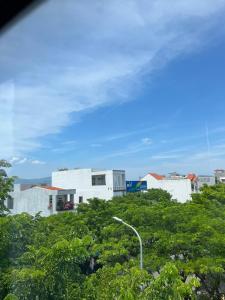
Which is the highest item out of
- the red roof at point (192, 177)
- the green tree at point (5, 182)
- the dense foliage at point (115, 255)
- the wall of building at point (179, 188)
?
the red roof at point (192, 177)

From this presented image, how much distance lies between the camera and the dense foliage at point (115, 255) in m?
5.37

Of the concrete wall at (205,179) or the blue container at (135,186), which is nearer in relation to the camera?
the blue container at (135,186)

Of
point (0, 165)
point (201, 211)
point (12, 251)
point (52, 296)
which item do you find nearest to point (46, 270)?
point (52, 296)

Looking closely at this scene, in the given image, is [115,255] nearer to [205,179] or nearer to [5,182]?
[5,182]

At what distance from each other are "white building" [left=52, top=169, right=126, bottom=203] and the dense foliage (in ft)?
51.5

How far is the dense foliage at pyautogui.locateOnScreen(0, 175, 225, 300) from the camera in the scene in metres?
5.37

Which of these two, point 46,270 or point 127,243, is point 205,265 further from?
point 46,270

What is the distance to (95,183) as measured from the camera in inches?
1463

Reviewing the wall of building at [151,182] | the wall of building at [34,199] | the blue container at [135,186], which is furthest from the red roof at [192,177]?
Result: the wall of building at [34,199]

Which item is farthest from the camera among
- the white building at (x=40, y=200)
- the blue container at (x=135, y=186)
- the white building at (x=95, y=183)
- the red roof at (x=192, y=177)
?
the red roof at (x=192, y=177)

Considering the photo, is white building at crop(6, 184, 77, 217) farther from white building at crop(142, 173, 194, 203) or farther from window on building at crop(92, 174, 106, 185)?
white building at crop(142, 173, 194, 203)

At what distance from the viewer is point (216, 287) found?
11688mm

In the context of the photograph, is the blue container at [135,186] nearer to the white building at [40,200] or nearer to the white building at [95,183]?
the white building at [95,183]

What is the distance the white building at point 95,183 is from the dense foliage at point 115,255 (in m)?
15.7
